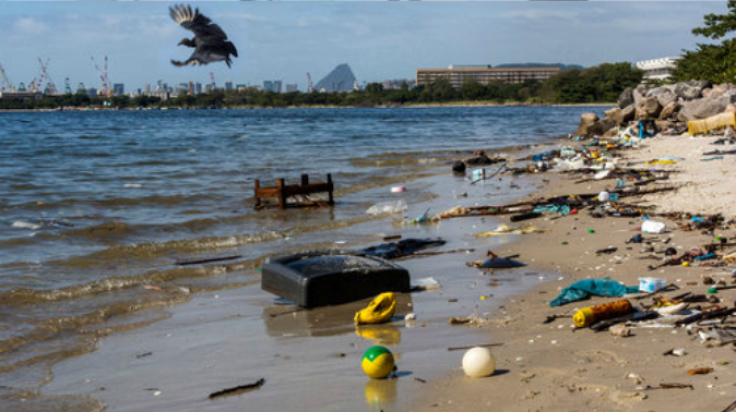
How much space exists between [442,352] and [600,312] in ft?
4.02

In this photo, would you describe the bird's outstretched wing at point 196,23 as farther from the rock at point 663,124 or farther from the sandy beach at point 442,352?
the rock at point 663,124

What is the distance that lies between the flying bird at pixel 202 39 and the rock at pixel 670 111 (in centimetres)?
2404

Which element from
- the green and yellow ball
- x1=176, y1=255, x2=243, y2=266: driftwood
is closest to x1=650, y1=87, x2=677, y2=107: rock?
x1=176, y1=255, x2=243, y2=266: driftwood

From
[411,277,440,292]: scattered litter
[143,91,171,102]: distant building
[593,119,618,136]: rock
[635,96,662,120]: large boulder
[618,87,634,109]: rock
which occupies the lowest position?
[411,277,440,292]: scattered litter

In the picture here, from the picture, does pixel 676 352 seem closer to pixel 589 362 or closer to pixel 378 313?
pixel 589 362

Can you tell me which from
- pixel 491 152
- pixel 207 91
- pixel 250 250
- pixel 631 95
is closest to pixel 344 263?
pixel 250 250

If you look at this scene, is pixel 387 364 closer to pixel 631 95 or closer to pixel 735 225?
pixel 735 225

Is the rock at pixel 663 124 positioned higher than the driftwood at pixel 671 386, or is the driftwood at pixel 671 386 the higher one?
the rock at pixel 663 124

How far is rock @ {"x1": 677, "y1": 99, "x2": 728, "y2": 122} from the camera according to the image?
2919 cm

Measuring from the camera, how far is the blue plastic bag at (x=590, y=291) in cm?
675

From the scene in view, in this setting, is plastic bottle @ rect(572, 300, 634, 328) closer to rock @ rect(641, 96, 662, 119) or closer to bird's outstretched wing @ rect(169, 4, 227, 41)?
bird's outstretched wing @ rect(169, 4, 227, 41)

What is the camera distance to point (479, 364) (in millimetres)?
4906

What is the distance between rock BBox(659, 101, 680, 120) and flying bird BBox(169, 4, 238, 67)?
78.9 ft

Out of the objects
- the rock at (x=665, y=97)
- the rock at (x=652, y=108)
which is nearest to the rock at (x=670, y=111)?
the rock at (x=652, y=108)
